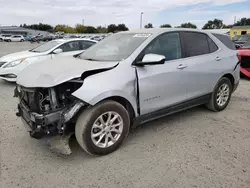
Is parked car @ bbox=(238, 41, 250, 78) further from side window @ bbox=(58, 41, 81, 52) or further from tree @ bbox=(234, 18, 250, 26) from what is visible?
tree @ bbox=(234, 18, 250, 26)

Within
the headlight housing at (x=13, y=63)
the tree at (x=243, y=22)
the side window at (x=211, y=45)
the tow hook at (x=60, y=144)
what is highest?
the tree at (x=243, y=22)

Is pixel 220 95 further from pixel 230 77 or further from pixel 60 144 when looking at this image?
pixel 60 144

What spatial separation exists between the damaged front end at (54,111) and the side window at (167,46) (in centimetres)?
130

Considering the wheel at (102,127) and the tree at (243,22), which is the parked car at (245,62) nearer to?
the wheel at (102,127)

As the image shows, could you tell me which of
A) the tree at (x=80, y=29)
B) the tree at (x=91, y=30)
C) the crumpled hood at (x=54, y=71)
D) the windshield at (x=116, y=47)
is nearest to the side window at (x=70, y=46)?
the windshield at (x=116, y=47)

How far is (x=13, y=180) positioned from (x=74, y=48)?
233 inches

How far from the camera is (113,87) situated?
2973 millimetres

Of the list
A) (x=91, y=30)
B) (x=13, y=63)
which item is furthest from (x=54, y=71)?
(x=91, y=30)

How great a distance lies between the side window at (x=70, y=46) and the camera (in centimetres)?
772

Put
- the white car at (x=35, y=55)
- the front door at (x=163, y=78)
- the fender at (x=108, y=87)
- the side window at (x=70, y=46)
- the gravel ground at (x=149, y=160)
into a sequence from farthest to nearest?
1. the side window at (x=70, y=46)
2. the white car at (x=35, y=55)
3. the front door at (x=163, y=78)
4. the fender at (x=108, y=87)
5. the gravel ground at (x=149, y=160)

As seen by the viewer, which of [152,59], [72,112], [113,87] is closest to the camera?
[72,112]

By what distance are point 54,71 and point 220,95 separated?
340 cm

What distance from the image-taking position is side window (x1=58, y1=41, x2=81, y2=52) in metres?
7.72

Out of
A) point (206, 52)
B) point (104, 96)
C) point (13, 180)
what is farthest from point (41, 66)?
point (206, 52)
